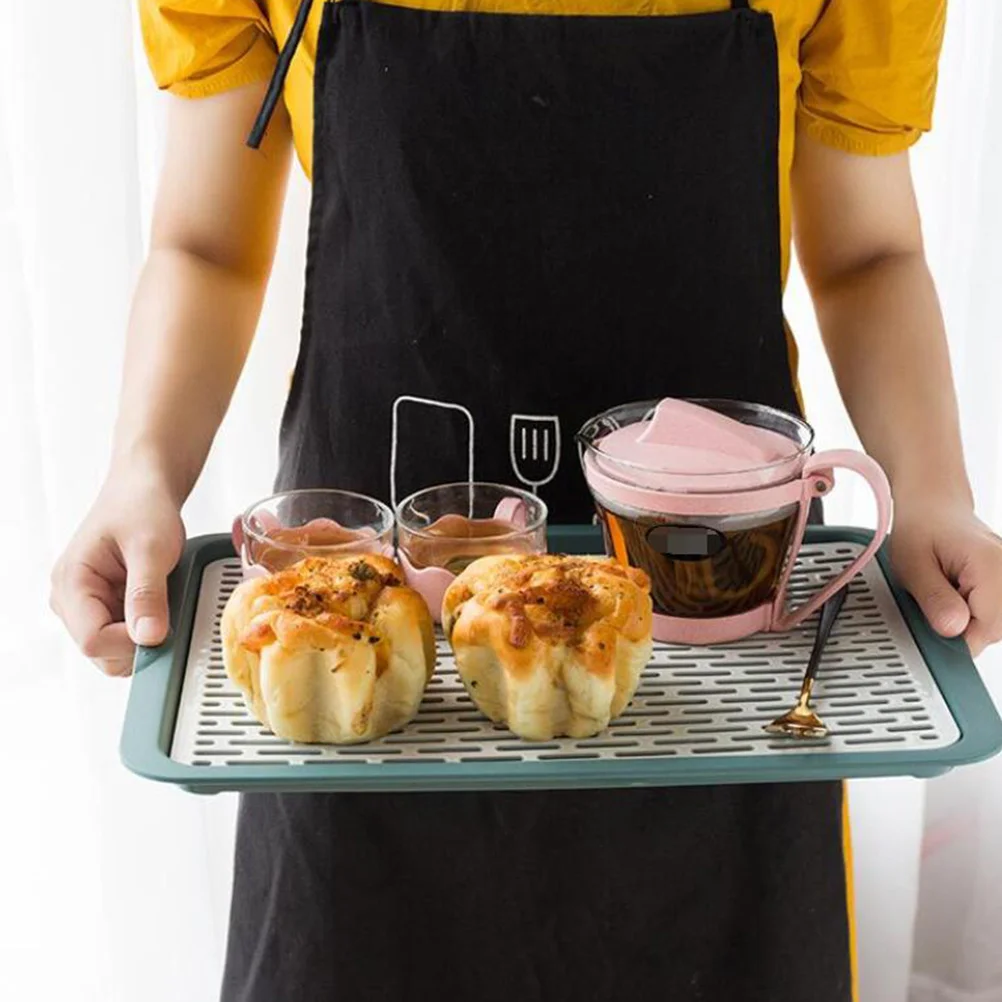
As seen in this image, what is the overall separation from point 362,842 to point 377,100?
1.44ft

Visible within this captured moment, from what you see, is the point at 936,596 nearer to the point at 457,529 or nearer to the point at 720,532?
the point at 720,532

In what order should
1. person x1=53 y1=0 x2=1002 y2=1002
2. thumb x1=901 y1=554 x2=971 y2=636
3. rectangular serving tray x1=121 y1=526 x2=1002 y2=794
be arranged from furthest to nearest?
person x1=53 y1=0 x2=1002 y2=1002
thumb x1=901 y1=554 x2=971 y2=636
rectangular serving tray x1=121 y1=526 x2=1002 y2=794

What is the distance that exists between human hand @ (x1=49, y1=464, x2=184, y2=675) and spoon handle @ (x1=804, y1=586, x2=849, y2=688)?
1.04ft

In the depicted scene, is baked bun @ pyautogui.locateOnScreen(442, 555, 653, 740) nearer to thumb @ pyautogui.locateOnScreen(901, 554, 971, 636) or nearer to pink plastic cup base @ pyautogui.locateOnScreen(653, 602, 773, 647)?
pink plastic cup base @ pyautogui.locateOnScreen(653, 602, 773, 647)

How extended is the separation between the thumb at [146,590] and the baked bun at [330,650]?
5cm

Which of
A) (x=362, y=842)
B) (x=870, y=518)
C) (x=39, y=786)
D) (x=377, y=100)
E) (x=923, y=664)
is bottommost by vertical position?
(x=39, y=786)

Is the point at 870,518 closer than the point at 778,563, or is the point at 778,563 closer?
the point at 778,563

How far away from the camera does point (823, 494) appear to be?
850 mm

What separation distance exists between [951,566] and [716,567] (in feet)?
0.47

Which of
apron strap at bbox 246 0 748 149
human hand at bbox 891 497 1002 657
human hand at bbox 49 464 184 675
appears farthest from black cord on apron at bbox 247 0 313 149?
human hand at bbox 891 497 1002 657

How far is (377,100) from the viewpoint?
0.97m

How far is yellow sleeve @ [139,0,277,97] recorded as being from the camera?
102 centimetres

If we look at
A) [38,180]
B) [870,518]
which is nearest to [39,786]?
[38,180]

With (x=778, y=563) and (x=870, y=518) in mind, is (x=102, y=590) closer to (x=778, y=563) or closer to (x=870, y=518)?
(x=778, y=563)
